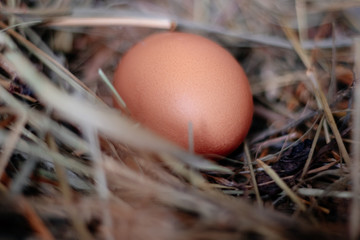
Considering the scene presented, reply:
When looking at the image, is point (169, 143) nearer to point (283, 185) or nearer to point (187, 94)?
point (187, 94)

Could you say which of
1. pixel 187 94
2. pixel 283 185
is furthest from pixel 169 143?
pixel 283 185

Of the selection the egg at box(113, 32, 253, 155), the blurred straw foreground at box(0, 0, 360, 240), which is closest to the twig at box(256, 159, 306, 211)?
the blurred straw foreground at box(0, 0, 360, 240)

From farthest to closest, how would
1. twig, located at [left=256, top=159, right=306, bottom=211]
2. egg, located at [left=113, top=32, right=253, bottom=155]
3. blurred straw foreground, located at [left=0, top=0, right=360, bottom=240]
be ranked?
egg, located at [left=113, top=32, right=253, bottom=155] < twig, located at [left=256, top=159, right=306, bottom=211] < blurred straw foreground, located at [left=0, top=0, right=360, bottom=240]

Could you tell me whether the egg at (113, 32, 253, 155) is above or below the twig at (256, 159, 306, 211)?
above

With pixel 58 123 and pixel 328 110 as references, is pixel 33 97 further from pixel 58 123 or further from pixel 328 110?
pixel 328 110

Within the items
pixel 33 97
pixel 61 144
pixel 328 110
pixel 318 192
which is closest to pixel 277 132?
pixel 328 110

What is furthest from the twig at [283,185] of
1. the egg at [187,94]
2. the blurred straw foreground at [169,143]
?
the egg at [187,94]

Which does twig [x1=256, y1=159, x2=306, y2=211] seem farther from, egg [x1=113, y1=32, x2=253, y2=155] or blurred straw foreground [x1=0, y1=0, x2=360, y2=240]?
egg [x1=113, y1=32, x2=253, y2=155]
